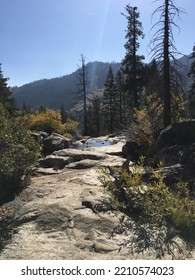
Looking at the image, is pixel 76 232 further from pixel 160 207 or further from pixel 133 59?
pixel 133 59

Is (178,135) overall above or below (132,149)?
above

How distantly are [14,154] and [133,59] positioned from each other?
24225 mm

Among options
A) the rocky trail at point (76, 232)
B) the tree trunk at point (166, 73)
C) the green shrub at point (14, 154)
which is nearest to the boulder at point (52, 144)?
the tree trunk at point (166, 73)

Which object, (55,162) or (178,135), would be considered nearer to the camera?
(178,135)

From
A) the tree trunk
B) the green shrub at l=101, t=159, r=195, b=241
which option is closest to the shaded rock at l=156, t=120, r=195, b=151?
the tree trunk

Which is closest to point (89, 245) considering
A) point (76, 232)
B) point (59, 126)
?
point (76, 232)

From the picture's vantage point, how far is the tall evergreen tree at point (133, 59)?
1152 inches

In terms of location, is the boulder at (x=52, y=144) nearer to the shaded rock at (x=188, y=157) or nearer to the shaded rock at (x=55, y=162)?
the shaded rock at (x=55, y=162)

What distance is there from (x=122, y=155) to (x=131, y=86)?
18783 millimetres

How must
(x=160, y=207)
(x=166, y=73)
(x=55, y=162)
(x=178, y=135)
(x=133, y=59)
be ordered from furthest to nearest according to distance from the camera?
(x=133, y=59) < (x=166, y=73) < (x=55, y=162) < (x=178, y=135) < (x=160, y=207)

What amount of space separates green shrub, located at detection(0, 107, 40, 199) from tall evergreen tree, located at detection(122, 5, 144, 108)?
69.4 ft

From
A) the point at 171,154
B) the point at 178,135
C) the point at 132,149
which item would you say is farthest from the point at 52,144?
the point at 171,154

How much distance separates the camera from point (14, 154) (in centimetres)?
829

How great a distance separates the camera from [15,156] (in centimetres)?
841
